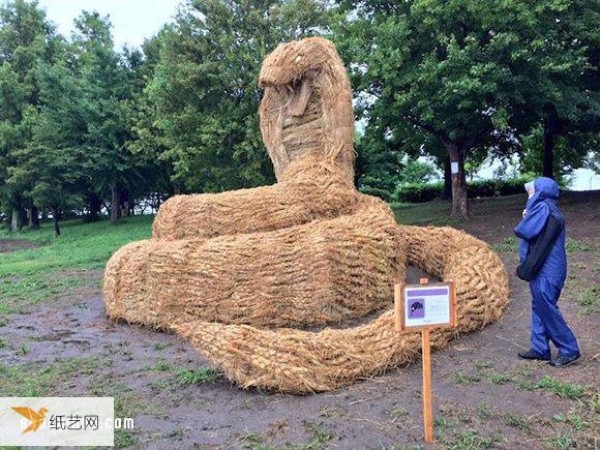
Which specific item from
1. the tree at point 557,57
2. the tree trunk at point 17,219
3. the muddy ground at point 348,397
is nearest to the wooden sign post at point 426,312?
the muddy ground at point 348,397

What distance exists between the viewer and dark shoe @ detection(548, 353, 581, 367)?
3980 millimetres

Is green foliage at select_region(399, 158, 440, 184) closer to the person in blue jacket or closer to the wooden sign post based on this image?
the person in blue jacket

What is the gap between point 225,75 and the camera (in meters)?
13.7

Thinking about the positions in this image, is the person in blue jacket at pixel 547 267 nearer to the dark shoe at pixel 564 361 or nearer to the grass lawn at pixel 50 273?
the dark shoe at pixel 564 361

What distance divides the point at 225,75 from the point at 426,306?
38.3 feet

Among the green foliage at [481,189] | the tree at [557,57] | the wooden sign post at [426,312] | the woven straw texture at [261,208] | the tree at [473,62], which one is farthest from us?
the green foliage at [481,189]

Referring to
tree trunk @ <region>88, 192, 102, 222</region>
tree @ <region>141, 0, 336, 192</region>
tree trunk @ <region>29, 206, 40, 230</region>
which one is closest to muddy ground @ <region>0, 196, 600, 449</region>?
tree @ <region>141, 0, 336, 192</region>

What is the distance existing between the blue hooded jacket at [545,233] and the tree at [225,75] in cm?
994

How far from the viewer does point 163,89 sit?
15.1 m

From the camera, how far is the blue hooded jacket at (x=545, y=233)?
4.00 metres

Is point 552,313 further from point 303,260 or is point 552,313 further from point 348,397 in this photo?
point 303,260

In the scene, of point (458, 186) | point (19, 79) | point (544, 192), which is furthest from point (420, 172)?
point (544, 192)

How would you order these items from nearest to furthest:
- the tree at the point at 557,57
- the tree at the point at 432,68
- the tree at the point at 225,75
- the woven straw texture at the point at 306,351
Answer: the woven straw texture at the point at 306,351 → the tree at the point at 557,57 → the tree at the point at 432,68 → the tree at the point at 225,75

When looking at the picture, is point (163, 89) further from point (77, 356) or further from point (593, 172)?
point (593, 172)
